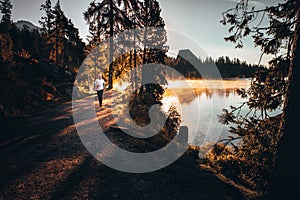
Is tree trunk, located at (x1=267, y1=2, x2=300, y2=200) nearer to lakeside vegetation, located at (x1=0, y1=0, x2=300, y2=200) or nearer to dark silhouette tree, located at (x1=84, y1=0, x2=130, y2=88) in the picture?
lakeside vegetation, located at (x1=0, y1=0, x2=300, y2=200)

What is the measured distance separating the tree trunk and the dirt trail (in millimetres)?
1222

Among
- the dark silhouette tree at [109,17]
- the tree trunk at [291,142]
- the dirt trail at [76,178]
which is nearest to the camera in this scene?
the dirt trail at [76,178]

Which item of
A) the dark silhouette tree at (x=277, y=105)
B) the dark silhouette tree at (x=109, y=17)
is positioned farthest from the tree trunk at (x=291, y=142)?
the dark silhouette tree at (x=109, y=17)

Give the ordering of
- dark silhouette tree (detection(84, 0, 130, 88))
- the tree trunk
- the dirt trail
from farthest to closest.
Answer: dark silhouette tree (detection(84, 0, 130, 88))
the tree trunk
the dirt trail

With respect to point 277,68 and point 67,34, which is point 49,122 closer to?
point 277,68

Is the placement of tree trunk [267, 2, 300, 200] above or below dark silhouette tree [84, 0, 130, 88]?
below

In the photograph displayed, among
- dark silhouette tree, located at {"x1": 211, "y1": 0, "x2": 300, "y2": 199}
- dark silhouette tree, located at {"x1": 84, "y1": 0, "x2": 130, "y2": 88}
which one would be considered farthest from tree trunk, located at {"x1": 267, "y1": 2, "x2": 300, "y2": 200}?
dark silhouette tree, located at {"x1": 84, "y1": 0, "x2": 130, "y2": 88}

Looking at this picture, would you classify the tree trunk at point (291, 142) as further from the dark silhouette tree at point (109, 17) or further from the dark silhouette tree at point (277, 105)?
the dark silhouette tree at point (109, 17)

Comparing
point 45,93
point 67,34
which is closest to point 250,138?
point 45,93

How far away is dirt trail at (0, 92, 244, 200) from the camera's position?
13.5 ft

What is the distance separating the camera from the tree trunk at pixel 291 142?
15.2ft

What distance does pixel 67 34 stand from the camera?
3866 centimetres

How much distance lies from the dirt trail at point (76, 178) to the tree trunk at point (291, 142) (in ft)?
4.01

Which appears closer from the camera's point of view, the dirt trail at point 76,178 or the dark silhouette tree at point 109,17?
the dirt trail at point 76,178
